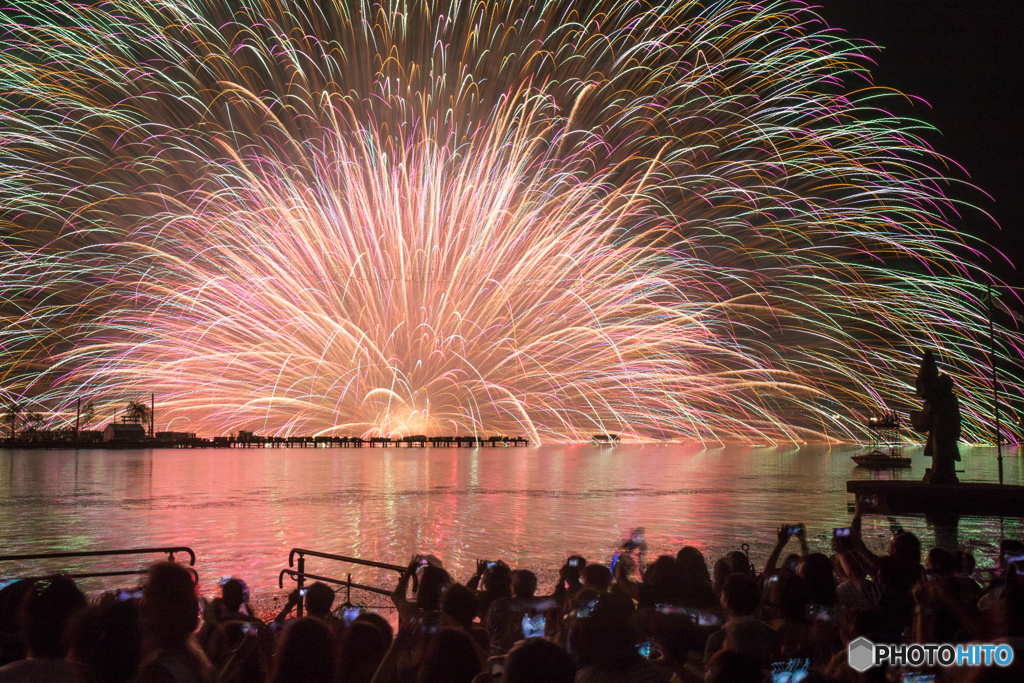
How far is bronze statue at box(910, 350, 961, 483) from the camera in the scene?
27188 mm

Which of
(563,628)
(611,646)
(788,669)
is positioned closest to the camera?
(611,646)

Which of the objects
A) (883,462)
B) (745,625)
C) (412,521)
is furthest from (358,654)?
(883,462)

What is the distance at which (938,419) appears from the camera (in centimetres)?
2759

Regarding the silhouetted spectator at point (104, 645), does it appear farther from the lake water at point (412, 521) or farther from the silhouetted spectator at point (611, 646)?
the lake water at point (412, 521)

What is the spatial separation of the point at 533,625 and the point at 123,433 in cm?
18599

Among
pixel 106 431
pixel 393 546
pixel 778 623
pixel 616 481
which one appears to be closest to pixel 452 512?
pixel 393 546

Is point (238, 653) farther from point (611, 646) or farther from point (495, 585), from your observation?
point (495, 585)

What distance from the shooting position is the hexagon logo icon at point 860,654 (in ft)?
15.8

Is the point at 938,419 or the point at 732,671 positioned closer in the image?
the point at 732,671

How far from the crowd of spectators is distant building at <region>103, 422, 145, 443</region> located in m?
183

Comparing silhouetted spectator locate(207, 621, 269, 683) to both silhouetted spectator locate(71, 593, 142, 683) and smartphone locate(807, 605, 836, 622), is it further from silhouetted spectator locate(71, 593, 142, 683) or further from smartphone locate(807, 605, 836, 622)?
smartphone locate(807, 605, 836, 622)

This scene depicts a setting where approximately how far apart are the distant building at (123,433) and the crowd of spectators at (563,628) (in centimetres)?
18346

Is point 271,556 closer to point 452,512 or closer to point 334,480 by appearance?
point 452,512

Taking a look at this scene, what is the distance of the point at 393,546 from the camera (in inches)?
1075
